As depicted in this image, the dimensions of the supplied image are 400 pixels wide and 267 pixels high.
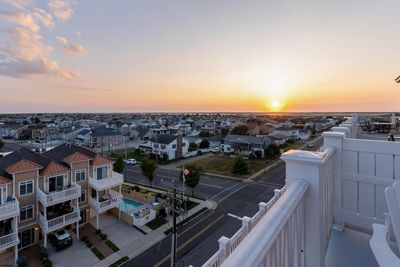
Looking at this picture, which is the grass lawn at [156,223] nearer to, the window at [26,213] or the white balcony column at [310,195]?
the window at [26,213]

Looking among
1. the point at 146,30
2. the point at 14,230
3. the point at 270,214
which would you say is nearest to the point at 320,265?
the point at 270,214

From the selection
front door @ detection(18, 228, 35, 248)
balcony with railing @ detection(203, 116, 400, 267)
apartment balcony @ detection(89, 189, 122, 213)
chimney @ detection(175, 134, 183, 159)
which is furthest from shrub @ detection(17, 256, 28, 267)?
chimney @ detection(175, 134, 183, 159)

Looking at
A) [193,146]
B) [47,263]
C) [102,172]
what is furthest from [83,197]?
[193,146]

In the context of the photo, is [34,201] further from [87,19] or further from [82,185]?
[87,19]

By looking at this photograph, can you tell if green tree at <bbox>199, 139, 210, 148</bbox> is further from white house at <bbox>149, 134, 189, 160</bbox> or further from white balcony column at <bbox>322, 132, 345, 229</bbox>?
white balcony column at <bbox>322, 132, 345, 229</bbox>

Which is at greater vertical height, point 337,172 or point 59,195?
point 337,172

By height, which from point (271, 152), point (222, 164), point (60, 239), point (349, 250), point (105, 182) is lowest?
point (60, 239)

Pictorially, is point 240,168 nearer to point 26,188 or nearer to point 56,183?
point 56,183
